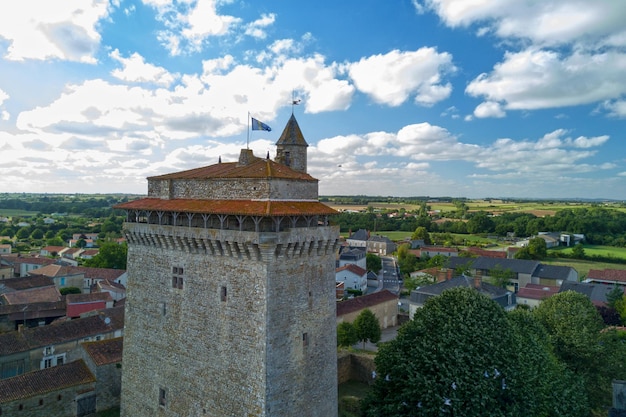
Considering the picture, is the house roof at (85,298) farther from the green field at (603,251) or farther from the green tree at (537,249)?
the green field at (603,251)

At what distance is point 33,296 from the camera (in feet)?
155

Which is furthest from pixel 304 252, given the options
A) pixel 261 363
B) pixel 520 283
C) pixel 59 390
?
pixel 520 283

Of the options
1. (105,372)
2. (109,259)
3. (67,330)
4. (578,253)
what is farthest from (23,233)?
(578,253)

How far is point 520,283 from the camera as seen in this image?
65.2 meters

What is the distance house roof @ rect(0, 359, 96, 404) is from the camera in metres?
22.9

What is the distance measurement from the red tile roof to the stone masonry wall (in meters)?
0.83

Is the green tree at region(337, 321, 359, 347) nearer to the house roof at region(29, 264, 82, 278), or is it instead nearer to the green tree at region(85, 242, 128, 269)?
the house roof at region(29, 264, 82, 278)

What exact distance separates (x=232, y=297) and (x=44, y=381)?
16.5 m

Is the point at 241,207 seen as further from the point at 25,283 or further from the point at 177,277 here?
the point at 25,283

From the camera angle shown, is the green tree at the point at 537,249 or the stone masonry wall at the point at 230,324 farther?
the green tree at the point at 537,249

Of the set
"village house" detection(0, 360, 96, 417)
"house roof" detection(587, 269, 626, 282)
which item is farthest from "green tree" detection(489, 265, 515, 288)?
"village house" detection(0, 360, 96, 417)

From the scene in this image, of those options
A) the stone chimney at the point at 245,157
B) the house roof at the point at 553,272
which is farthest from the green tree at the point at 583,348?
the house roof at the point at 553,272

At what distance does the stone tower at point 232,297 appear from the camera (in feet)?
51.2

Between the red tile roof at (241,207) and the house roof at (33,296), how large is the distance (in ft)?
120
